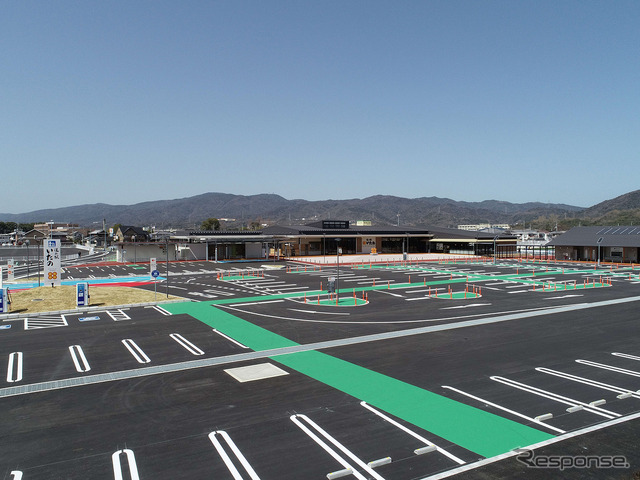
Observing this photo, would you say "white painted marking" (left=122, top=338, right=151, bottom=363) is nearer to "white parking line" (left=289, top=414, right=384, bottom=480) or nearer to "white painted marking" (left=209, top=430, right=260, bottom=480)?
"white painted marking" (left=209, top=430, right=260, bottom=480)

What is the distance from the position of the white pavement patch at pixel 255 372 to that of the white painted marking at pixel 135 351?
402 cm

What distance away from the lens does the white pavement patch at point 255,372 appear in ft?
51.3

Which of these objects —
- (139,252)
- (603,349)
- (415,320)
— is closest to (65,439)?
(415,320)

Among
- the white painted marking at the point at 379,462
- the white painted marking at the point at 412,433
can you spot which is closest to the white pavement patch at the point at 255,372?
the white painted marking at the point at 412,433

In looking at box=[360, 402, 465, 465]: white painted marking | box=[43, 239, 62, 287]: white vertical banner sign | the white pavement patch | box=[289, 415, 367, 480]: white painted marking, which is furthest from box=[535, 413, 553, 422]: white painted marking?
box=[43, 239, 62, 287]: white vertical banner sign

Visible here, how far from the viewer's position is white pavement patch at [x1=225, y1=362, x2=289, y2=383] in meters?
15.6

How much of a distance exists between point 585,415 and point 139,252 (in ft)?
221

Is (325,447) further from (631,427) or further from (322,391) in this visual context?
(631,427)

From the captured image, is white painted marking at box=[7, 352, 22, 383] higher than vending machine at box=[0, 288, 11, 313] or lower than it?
lower

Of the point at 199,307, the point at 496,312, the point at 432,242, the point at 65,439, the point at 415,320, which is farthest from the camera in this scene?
the point at 432,242

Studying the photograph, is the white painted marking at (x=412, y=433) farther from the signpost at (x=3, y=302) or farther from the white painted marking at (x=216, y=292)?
the signpost at (x=3, y=302)

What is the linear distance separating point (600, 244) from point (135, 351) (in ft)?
228

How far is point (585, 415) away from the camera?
39.9 feet

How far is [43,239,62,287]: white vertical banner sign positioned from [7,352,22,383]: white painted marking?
15.4m
